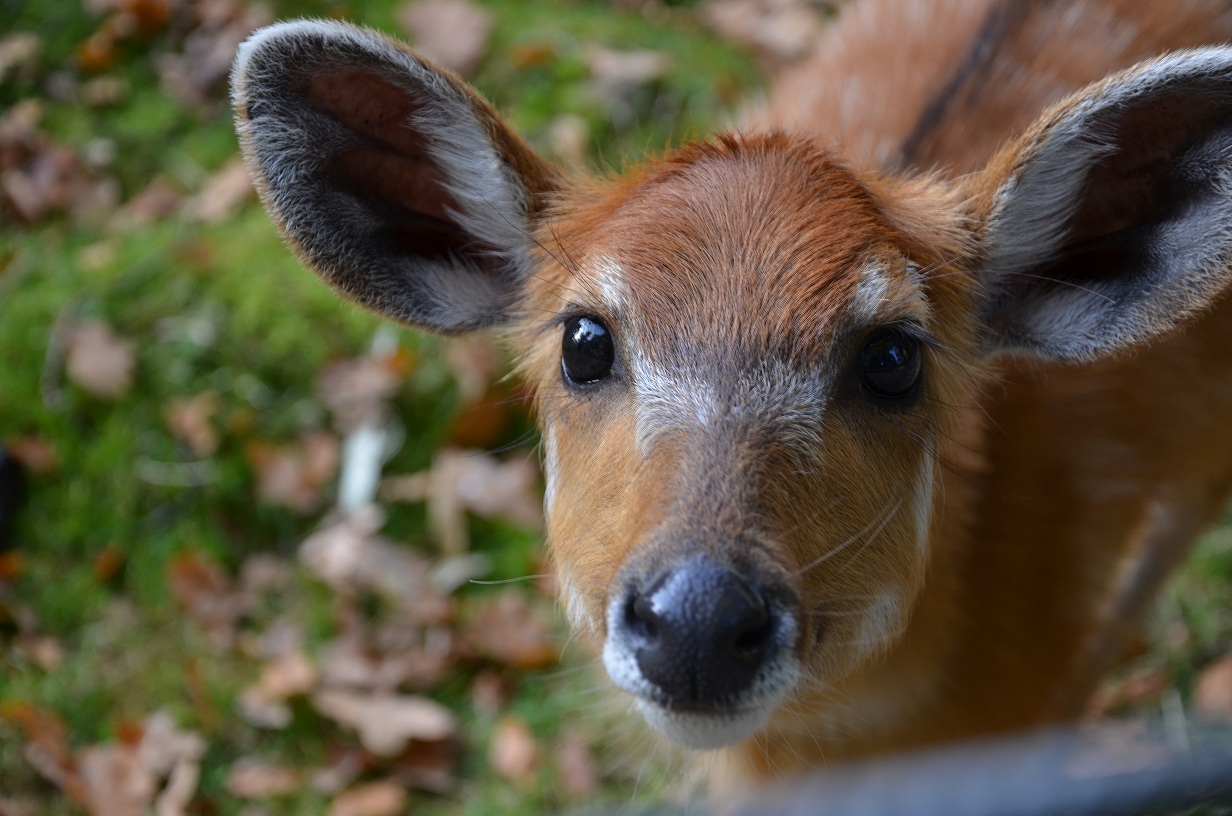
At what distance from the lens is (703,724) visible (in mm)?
2383

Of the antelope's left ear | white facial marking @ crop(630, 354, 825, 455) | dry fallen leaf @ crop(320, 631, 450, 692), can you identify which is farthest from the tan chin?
dry fallen leaf @ crop(320, 631, 450, 692)

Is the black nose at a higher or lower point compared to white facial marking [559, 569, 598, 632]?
higher

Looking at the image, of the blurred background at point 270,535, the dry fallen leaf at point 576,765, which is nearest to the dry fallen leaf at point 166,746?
the blurred background at point 270,535

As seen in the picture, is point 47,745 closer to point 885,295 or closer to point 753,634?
point 753,634

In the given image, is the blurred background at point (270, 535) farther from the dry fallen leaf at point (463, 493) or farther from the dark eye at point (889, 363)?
the dark eye at point (889, 363)

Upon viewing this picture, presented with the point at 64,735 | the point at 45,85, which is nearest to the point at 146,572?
the point at 64,735

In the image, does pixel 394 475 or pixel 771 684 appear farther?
pixel 394 475

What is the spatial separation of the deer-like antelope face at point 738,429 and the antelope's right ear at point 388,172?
1.04 feet

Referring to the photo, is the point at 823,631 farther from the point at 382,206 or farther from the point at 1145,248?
the point at 382,206

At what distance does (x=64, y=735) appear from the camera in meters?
4.52

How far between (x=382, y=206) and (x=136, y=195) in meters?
3.59

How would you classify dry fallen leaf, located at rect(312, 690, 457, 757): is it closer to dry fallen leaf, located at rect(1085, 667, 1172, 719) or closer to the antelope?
the antelope

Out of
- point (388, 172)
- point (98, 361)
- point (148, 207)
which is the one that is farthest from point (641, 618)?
point (148, 207)

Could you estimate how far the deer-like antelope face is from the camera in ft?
7.55
